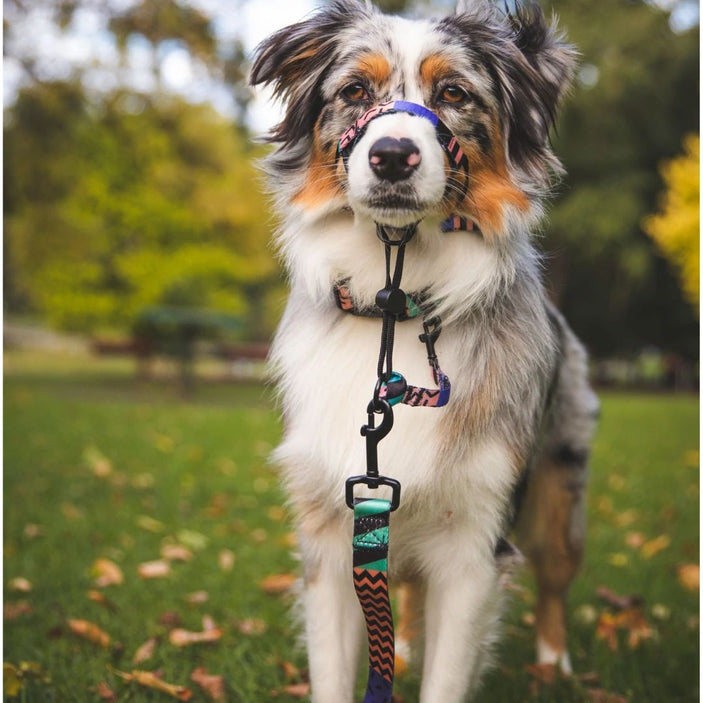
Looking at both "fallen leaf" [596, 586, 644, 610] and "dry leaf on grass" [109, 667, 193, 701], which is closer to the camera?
"dry leaf on grass" [109, 667, 193, 701]

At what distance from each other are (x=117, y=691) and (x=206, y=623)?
72cm

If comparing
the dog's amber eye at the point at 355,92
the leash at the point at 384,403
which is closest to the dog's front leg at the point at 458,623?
the leash at the point at 384,403

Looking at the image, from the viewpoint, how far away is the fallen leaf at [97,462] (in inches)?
251

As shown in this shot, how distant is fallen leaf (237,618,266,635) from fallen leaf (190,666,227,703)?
0.50 meters

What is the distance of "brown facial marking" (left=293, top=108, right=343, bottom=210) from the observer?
7.34ft

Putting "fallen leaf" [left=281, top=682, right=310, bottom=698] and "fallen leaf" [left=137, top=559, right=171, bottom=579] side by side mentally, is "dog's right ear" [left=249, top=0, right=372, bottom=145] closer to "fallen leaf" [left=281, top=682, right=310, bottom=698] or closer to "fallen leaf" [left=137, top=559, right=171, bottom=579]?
"fallen leaf" [left=281, top=682, right=310, bottom=698]

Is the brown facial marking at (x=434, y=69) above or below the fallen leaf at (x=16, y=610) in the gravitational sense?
above

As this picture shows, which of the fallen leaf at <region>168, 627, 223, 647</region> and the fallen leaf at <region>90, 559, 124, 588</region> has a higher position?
the fallen leaf at <region>168, 627, 223, 647</region>

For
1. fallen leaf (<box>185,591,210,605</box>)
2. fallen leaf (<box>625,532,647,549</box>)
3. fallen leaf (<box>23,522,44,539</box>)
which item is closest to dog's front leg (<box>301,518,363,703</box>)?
fallen leaf (<box>185,591,210,605</box>)

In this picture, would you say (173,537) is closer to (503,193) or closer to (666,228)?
(503,193)

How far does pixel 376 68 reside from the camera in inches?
84.4

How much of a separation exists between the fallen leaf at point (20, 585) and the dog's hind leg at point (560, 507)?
2451 mm

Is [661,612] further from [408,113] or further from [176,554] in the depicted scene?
[408,113]

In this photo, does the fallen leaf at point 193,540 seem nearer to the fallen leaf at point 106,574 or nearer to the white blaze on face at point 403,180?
the fallen leaf at point 106,574
